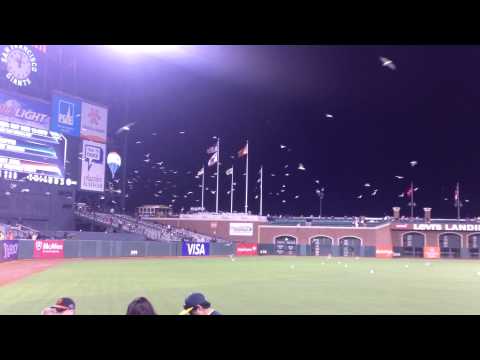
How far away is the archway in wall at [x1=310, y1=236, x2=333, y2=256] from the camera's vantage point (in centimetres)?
6812

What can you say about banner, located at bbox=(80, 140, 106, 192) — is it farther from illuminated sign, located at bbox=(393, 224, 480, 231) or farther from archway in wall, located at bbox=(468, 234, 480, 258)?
archway in wall, located at bbox=(468, 234, 480, 258)

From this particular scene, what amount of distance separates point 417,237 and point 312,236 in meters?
14.1

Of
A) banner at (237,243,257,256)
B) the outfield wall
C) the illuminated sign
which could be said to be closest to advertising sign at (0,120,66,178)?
the outfield wall

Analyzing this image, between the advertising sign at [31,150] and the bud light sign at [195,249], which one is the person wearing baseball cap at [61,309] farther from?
the bud light sign at [195,249]

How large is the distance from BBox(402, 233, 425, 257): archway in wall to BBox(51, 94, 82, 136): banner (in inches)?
1757

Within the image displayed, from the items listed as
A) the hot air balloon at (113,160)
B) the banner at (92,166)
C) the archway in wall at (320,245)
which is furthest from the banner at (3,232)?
the archway in wall at (320,245)

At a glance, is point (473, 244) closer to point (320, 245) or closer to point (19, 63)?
point (320, 245)
